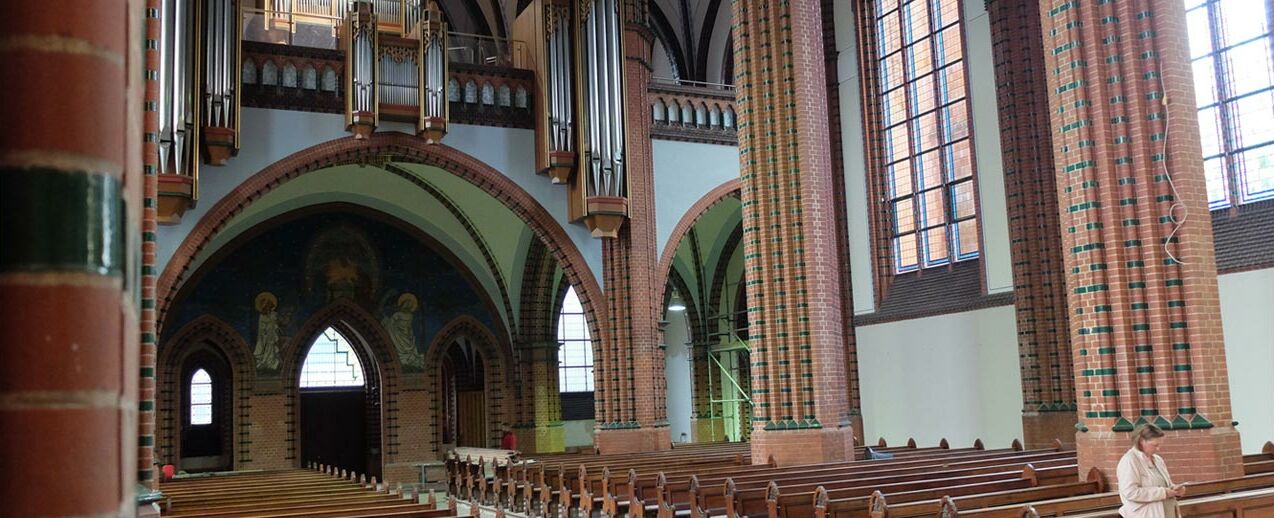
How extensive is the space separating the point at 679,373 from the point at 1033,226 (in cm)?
1235

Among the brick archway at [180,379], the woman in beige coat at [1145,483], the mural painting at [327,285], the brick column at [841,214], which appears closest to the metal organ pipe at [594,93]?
the brick column at [841,214]

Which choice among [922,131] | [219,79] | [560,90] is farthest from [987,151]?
[219,79]

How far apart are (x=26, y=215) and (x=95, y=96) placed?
15 centimetres

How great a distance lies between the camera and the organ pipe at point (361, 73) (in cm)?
1761

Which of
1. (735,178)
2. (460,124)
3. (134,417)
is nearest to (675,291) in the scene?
(735,178)

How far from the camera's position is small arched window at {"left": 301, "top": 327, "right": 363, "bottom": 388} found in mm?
25703

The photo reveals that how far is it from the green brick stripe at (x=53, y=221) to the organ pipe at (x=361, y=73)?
16997 millimetres

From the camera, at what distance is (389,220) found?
24703 millimetres

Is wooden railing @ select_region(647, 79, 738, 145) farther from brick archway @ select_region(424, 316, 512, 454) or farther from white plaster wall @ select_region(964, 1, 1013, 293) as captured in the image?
brick archway @ select_region(424, 316, 512, 454)

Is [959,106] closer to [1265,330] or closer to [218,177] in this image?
[1265,330]

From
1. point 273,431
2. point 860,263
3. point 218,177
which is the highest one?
point 218,177

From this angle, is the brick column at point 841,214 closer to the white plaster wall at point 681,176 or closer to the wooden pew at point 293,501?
the white plaster wall at point 681,176

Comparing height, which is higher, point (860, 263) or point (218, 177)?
point (218, 177)

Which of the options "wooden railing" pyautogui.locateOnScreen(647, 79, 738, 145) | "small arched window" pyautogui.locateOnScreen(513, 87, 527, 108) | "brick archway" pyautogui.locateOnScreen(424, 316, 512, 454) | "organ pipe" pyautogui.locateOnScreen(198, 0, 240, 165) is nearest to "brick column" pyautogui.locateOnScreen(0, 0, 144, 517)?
"organ pipe" pyautogui.locateOnScreen(198, 0, 240, 165)
